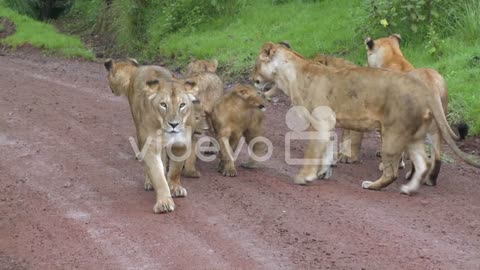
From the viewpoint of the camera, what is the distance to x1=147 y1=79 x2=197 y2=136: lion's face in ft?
23.7

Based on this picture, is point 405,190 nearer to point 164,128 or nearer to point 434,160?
point 434,160

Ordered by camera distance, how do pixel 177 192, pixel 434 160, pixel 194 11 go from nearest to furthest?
pixel 177 192 < pixel 434 160 < pixel 194 11

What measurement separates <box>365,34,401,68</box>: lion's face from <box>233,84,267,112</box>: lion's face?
1.78m

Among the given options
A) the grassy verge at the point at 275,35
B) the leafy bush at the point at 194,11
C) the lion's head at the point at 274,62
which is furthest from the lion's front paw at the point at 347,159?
the leafy bush at the point at 194,11

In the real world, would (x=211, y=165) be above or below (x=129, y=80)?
below

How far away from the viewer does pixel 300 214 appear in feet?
24.1

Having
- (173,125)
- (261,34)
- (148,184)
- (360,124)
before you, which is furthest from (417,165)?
(261,34)

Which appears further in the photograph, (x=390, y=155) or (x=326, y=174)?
(x=326, y=174)

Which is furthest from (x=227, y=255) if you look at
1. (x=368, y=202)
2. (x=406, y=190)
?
(x=406, y=190)

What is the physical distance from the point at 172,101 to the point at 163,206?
89 cm

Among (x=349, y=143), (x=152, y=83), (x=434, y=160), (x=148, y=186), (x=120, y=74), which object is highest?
(x=152, y=83)

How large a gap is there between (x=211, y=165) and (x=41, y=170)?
1780 mm

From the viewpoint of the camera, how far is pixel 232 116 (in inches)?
343

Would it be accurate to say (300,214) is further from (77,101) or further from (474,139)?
(77,101)
